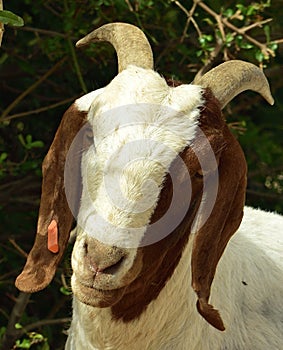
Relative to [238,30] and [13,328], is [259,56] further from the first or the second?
[13,328]

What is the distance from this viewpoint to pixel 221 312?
4223mm

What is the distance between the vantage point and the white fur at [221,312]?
3.96m

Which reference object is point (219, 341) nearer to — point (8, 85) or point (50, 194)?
point (50, 194)

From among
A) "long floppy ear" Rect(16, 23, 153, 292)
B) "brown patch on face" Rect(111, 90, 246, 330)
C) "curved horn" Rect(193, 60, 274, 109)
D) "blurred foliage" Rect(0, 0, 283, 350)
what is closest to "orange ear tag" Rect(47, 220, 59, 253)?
"long floppy ear" Rect(16, 23, 153, 292)

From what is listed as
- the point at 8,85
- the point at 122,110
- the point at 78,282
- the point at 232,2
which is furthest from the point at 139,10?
the point at 78,282

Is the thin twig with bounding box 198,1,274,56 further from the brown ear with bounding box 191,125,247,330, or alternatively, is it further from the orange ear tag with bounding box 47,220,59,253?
the orange ear tag with bounding box 47,220,59,253

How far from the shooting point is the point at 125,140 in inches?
143

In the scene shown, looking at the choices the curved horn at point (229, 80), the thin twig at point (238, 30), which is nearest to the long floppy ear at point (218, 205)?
the curved horn at point (229, 80)

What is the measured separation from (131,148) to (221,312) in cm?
95

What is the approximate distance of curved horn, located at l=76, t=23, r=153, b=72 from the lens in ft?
13.2

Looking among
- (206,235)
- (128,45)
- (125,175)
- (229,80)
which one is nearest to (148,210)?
(125,175)

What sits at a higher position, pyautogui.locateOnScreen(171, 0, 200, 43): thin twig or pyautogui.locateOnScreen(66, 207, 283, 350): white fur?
pyautogui.locateOnScreen(171, 0, 200, 43): thin twig

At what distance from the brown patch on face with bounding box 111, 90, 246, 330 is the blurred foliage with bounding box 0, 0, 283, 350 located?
61.6 inches

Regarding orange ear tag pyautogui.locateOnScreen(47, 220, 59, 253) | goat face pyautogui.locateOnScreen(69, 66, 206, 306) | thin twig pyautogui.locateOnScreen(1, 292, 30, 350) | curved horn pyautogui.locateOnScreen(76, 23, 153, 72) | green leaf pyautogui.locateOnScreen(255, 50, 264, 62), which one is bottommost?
thin twig pyautogui.locateOnScreen(1, 292, 30, 350)
